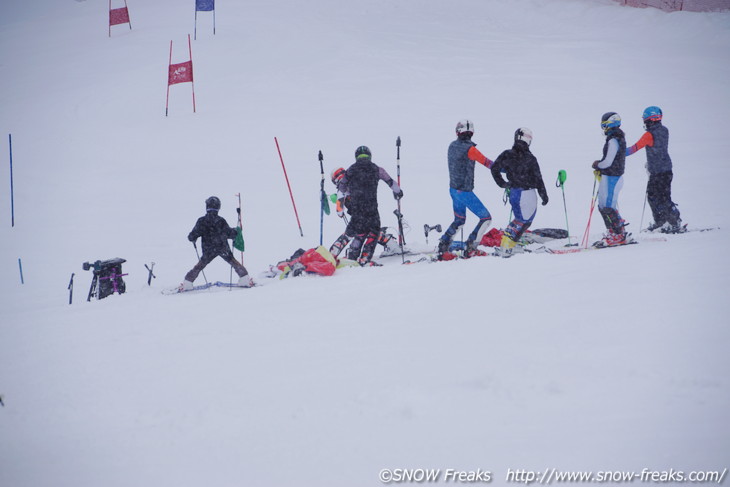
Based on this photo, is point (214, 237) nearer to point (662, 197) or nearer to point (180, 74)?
point (662, 197)

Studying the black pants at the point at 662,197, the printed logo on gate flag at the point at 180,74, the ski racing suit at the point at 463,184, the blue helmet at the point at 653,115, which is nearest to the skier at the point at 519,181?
the ski racing suit at the point at 463,184

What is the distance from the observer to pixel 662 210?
27.6 feet

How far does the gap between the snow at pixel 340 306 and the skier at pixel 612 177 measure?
1.16 feet

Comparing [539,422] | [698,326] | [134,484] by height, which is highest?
[698,326]

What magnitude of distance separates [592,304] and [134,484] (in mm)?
3609

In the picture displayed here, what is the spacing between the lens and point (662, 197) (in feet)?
27.6

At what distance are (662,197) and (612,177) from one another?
5.35 ft

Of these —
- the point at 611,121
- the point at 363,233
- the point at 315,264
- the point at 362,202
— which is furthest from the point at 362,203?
the point at 611,121

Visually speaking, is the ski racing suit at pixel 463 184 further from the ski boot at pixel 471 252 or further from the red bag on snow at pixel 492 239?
the red bag on snow at pixel 492 239

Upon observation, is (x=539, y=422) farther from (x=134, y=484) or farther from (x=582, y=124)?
(x=582, y=124)

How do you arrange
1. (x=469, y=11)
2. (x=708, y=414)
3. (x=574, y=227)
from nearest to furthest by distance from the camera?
(x=708, y=414), (x=574, y=227), (x=469, y=11)

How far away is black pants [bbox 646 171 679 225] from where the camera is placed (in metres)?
8.32

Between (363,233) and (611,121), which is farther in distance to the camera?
(363,233)

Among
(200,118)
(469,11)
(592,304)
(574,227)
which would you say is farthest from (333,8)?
(592,304)
